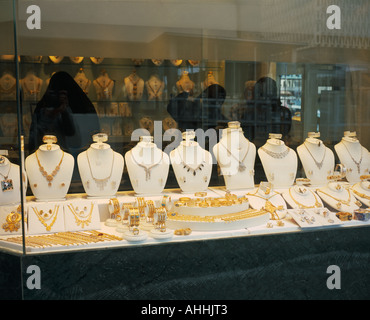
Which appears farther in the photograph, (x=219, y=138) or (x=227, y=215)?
(x=219, y=138)

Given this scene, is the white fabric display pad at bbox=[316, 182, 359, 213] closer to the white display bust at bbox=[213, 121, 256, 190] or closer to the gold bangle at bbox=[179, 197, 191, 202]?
the white display bust at bbox=[213, 121, 256, 190]

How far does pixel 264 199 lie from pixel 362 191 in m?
0.69

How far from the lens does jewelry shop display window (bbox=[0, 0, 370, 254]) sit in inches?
106

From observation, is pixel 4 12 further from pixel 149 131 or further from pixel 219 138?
pixel 219 138

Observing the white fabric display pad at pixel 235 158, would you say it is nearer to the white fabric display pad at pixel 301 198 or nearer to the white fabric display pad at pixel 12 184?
the white fabric display pad at pixel 301 198

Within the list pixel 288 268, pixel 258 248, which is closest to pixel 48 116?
pixel 258 248

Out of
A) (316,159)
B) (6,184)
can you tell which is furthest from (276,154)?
(6,184)

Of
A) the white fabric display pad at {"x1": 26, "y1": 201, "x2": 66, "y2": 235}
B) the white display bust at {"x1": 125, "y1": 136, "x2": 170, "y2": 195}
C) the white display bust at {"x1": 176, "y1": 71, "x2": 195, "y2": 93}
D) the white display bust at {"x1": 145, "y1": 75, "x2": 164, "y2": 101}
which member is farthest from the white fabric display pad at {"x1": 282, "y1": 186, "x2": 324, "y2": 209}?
the white fabric display pad at {"x1": 26, "y1": 201, "x2": 66, "y2": 235}

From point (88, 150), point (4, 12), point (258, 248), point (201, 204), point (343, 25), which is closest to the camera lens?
point (4, 12)

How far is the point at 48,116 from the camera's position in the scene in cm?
298

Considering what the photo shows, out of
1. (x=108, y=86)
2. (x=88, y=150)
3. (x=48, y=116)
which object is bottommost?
(x=88, y=150)

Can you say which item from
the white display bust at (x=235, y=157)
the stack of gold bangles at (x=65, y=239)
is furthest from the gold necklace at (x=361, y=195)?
the stack of gold bangles at (x=65, y=239)

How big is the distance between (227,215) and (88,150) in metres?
0.94

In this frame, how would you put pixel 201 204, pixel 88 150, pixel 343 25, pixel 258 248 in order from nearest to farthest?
1. pixel 258 248
2. pixel 201 204
3. pixel 88 150
4. pixel 343 25
